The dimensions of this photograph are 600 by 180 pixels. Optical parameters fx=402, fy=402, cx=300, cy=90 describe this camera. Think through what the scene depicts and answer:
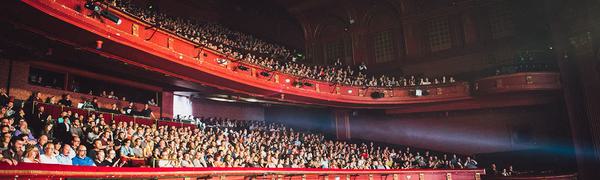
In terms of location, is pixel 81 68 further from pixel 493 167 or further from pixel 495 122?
pixel 495 122

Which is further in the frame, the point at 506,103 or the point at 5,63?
the point at 506,103

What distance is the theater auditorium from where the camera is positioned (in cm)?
652

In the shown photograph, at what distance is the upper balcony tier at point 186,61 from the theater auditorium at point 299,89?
38 mm

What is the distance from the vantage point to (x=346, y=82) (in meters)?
15.1

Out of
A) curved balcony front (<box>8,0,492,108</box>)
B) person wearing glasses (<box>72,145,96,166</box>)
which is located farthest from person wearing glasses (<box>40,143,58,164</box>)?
curved balcony front (<box>8,0,492,108</box>)

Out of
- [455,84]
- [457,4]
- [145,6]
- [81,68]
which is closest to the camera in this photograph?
[81,68]

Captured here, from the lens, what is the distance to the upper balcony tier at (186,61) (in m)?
6.31

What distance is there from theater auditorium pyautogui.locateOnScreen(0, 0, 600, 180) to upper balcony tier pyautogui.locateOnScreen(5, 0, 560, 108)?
0.04 meters

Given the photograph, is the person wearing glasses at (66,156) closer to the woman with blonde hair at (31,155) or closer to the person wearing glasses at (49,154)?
the person wearing glasses at (49,154)

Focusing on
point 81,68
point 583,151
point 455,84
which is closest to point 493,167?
point 583,151

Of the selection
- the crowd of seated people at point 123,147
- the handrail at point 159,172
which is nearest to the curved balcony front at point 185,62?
the crowd of seated people at point 123,147

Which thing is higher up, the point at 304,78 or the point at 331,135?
the point at 304,78

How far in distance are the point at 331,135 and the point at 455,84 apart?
535cm

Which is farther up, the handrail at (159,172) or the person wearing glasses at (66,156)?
the person wearing glasses at (66,156)
